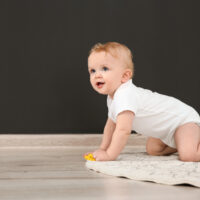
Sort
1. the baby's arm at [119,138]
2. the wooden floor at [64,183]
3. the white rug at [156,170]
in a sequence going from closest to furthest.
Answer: the wooden floor at [64,183]
the white rug at [156,170]
the baby's arm at [119,138]

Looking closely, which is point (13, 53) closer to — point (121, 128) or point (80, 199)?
point (121, 128)

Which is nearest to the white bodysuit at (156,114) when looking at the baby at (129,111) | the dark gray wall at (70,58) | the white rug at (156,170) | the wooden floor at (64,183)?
the baby at (129,111)

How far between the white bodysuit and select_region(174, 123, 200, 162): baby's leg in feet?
0.10

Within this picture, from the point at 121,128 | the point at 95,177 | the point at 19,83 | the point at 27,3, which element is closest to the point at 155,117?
the point at 121,128

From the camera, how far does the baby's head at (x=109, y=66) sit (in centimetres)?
152

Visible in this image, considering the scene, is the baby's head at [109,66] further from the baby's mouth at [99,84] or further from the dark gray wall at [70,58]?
the dark gray wall at [70,58]

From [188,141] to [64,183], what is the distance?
0.65 meters

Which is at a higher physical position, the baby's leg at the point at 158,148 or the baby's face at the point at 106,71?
the baby's face at the point at 106,71

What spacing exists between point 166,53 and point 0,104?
1.07m

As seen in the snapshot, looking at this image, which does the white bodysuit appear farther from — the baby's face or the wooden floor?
the wooden floor

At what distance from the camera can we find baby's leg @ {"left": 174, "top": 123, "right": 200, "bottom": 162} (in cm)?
148

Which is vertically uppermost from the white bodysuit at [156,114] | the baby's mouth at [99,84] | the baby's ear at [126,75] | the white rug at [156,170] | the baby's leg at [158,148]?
the baby's ear at [126,75]

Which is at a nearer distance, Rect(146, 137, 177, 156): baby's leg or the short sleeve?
the short sleeve

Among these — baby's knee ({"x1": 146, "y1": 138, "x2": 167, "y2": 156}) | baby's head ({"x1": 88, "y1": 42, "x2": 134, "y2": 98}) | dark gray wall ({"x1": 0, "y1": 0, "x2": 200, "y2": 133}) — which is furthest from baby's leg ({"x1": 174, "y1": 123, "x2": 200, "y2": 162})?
dark gray wall ({"x1": 0, "y1": 0, "x2": 200, "y2": 133})
